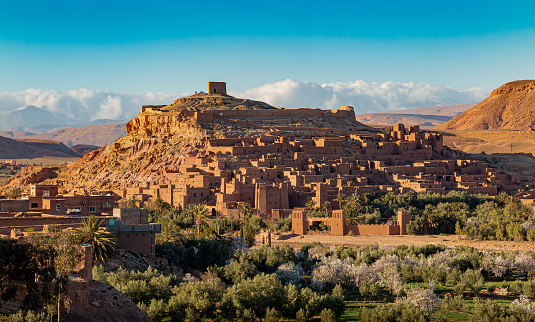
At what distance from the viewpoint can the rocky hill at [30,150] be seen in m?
166

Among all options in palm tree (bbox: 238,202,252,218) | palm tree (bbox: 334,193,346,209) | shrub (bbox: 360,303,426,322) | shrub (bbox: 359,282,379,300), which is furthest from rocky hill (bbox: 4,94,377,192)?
shrub (bbox: 360,303,426,322)

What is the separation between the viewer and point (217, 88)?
91.5 m

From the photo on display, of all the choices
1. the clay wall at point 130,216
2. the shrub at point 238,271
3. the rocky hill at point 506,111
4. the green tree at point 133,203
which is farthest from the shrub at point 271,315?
the rocky hill at point 506,111

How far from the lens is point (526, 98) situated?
577 feet

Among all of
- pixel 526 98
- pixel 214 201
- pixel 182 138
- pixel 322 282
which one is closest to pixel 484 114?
pixel 526 98

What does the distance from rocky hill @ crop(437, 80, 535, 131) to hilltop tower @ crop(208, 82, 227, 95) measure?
9024 cm

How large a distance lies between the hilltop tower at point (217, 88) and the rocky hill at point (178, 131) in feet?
13.3

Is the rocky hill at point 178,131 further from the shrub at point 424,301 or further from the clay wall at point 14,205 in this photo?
the shrub at point 424,301

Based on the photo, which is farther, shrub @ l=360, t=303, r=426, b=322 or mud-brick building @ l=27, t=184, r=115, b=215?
mud-brick building @ l=27, t=184, r=115, b=215

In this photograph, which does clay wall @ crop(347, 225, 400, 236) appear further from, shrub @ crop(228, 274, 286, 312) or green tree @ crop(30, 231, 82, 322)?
green tree @ crop(30, 231, 82, 322)

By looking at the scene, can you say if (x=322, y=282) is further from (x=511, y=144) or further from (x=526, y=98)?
(x=526, y=98)

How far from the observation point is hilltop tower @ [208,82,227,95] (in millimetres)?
91250

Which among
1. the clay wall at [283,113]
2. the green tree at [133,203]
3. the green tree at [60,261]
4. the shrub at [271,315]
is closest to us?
the green tree at [60,261]

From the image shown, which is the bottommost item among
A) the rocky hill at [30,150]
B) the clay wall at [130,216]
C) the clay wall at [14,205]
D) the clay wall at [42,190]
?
the clay wall at [130,216]
